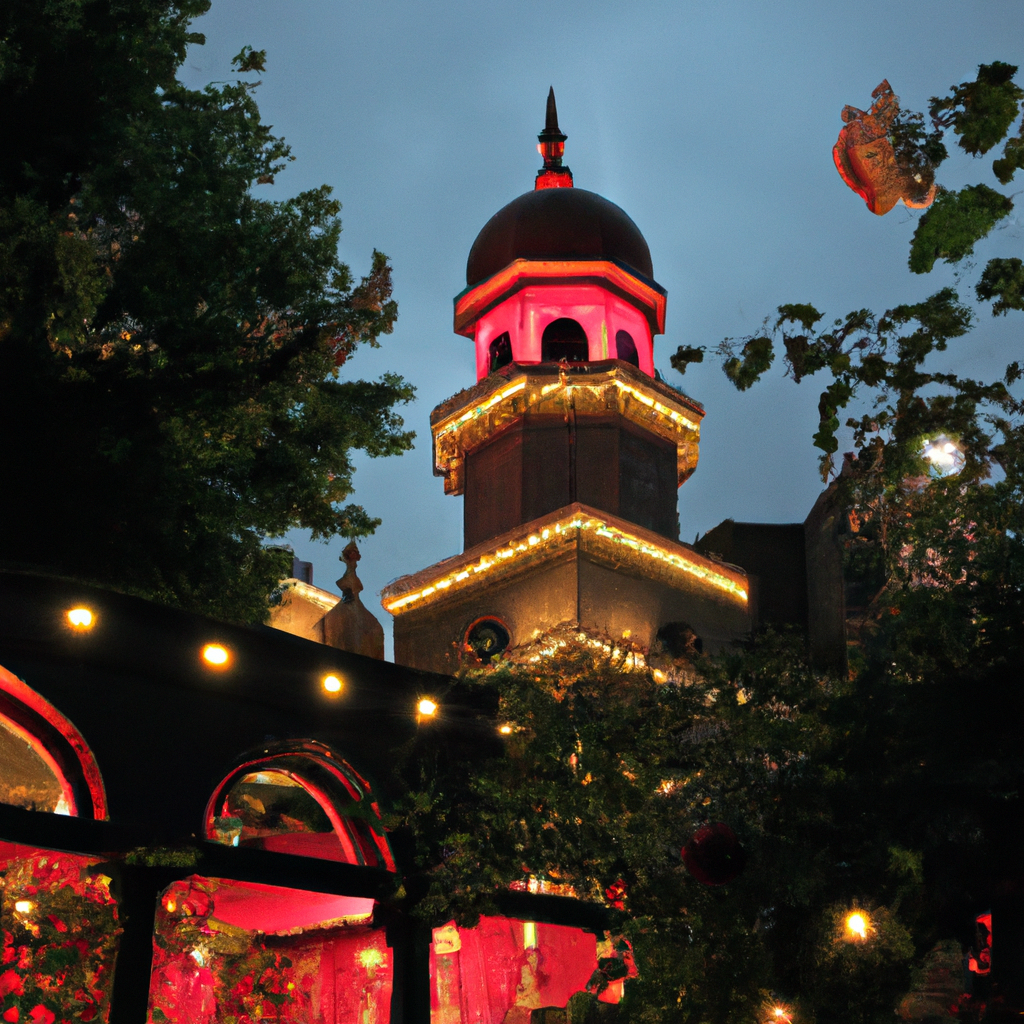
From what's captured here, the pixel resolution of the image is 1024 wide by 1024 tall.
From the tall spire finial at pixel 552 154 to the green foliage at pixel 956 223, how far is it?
1848 cm

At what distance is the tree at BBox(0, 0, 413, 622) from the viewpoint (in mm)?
13797

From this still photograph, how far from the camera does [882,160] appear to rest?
9.81m

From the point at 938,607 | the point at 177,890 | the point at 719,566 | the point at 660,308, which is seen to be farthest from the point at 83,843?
the point at 660,308

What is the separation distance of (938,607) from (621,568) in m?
9.26

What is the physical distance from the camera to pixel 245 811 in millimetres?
16656

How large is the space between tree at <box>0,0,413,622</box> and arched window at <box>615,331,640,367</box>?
361 inches

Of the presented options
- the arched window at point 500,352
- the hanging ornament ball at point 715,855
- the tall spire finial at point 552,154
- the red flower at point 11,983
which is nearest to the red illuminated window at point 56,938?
the red flower at point 11,983

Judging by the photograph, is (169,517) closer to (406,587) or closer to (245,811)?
(245,811)

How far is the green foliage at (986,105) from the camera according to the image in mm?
9109

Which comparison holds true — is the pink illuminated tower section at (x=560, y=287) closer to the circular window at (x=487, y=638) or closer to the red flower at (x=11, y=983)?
the circular window at (x=487, y=638)

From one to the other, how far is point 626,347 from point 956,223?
50.3ft

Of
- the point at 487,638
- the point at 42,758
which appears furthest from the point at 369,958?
the point at 487,638

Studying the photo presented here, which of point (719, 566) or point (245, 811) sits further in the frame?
point (719, 566)

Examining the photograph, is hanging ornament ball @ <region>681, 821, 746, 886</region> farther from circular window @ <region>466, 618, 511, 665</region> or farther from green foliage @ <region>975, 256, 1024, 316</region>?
circular window @ <region>466, 618, 511, 665</region>
